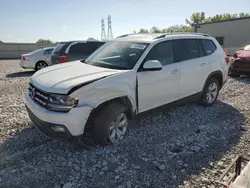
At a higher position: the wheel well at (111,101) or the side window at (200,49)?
the side window at (200,49)

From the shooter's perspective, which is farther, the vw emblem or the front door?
the front door

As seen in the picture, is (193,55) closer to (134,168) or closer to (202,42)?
(202,42)

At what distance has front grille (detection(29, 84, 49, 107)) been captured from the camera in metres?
3.12

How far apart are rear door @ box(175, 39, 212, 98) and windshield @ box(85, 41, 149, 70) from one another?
934 millimetres

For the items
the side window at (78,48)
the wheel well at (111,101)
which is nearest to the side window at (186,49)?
the wheel well at (111,101)

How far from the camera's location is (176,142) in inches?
145

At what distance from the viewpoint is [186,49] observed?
459cm

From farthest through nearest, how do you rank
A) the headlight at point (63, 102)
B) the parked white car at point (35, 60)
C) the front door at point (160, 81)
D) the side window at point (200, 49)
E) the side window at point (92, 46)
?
1. the parked white car at point (35, 60)
2. the side window at point (92, 46)
3. the side window at point (200, 49)
4. the front door at point (160, 81)
5. the headlight at point (63, 102)

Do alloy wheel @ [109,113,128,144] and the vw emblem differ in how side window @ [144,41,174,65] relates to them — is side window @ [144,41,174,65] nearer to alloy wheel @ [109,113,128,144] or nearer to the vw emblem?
alloy wheel @ [109,113,128,144]

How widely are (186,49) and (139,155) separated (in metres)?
2.49

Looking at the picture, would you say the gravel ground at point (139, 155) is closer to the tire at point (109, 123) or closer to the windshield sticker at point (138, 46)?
the tire at point (109, 123)

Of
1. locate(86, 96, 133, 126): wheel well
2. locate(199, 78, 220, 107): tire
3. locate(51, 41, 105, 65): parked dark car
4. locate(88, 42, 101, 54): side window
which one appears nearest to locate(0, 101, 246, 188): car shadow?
locate(86, 96, 133, 126): wheel well

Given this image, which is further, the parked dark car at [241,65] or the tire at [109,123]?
the parked dark car at [241,65]

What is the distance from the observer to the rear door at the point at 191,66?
14.5ft
